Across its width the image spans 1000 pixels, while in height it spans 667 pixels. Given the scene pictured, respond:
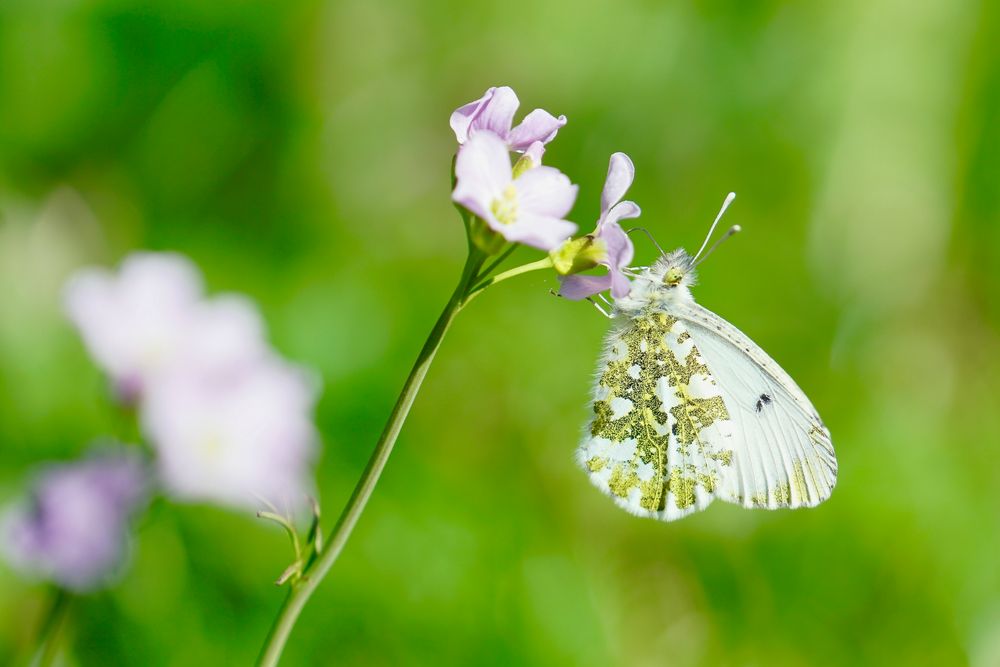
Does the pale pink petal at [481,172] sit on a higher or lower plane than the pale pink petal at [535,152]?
lower

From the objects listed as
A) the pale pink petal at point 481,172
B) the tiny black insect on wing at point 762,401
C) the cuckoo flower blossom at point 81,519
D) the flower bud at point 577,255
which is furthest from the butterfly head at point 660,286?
the cuckoo flower blossom at point 81,519

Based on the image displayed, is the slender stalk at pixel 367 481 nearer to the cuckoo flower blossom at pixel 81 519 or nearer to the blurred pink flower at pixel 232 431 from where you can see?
the blurred pink flower at pixel 232 431

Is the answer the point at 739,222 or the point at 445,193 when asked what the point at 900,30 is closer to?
the point at 739,222

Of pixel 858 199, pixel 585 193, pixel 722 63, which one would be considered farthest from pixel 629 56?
pixel 858 199

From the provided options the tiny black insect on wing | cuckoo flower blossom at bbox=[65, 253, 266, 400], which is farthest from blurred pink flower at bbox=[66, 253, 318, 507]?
the tiny black insect on wing

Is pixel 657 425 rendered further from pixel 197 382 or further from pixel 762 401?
pixel 197 382

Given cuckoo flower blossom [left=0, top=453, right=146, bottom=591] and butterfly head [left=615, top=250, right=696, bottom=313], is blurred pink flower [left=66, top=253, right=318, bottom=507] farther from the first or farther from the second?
butterfly head [left=615, top=250, right=696, bottom=313]
